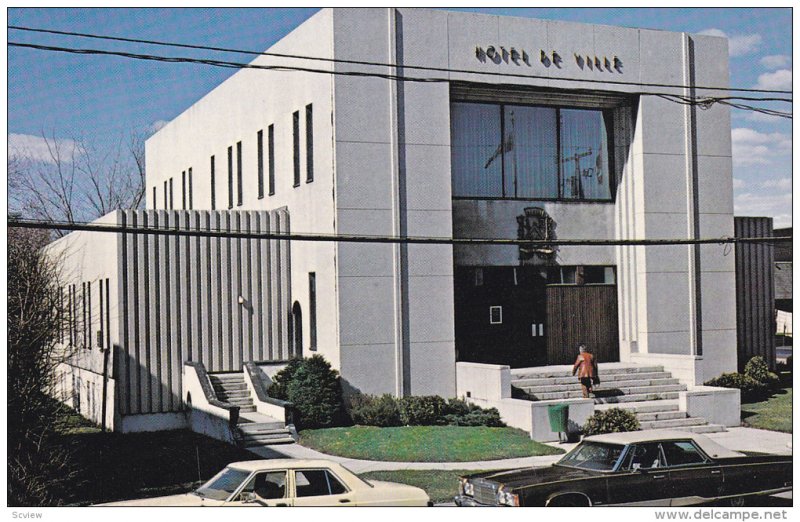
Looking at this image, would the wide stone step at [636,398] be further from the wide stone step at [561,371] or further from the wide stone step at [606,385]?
the wide stone step at [561,371]

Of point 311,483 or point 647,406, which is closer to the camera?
point 311,483

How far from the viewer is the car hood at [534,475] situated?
587 inches

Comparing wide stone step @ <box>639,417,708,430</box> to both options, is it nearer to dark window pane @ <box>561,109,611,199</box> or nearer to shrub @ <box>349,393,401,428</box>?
shrub @ <box>349,393,401,428</box>

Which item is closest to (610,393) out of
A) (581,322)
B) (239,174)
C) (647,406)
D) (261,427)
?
(647,406)

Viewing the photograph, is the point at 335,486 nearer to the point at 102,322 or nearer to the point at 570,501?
the point at 570,501

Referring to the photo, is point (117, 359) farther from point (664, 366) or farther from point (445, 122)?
point (664, 366)

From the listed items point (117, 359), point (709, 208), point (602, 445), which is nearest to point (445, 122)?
point (709, 208)

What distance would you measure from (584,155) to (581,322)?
4720 mm

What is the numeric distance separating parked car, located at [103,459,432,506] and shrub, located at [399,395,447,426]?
32.6 ft

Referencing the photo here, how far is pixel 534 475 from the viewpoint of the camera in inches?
600

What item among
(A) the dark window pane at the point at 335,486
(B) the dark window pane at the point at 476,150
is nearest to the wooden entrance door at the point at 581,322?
(B) the dark window pane at the point at 476,150

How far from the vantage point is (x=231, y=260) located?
1088 inches

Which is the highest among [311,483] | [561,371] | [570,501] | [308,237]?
[308,237]

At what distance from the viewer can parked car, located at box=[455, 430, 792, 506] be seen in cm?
1490
